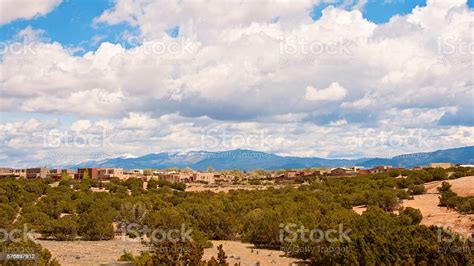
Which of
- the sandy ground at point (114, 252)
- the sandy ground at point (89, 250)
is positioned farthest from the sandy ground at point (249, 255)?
the sandy ground at point (89, 250)

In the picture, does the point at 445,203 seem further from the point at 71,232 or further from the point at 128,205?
the point at 71,232

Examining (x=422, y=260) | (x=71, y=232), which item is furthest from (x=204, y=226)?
(x=422, y=260)

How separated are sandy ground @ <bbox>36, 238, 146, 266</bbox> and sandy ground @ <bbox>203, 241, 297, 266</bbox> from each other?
14.8ft

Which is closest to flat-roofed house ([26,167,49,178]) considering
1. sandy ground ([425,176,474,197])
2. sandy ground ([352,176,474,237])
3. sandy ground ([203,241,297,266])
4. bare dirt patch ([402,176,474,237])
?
sandy ground ([352,176,474,237])

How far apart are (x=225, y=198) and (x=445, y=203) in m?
19.0

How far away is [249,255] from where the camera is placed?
85.9 ft

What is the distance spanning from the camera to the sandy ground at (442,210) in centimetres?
2912

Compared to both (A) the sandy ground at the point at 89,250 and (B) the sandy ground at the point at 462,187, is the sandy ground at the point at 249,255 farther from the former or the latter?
(B) the sandy ground at the point at 462,187

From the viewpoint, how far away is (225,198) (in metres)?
47.2

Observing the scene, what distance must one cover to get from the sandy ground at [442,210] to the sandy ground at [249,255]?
9.72 m

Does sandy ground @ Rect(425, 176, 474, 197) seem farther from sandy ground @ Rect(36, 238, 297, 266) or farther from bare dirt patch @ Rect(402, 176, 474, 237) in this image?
sandy ground @ Rect(36, 238, 297, 266)

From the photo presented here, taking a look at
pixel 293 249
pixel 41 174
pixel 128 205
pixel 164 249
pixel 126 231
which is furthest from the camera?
pixel 41 174

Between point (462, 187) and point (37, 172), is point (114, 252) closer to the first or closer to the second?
point (462, 187)

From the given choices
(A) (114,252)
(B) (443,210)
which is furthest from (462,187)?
(A) (114,252)
